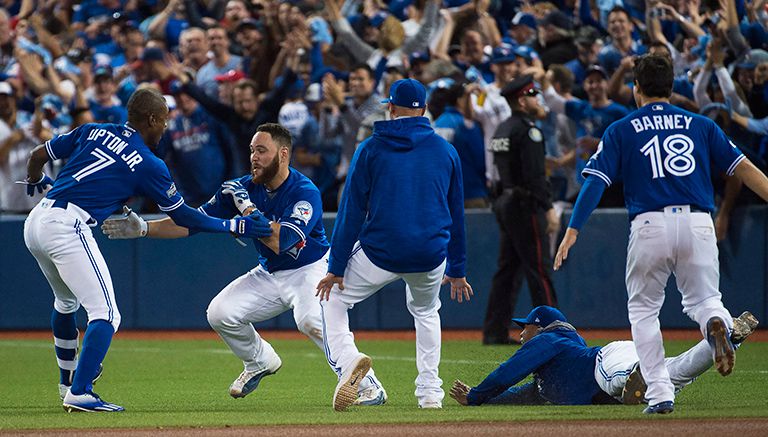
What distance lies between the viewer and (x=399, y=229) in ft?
23.9

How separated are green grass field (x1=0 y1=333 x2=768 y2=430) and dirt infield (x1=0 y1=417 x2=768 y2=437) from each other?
23cm

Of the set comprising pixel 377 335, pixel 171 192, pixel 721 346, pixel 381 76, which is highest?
pixel 171 192

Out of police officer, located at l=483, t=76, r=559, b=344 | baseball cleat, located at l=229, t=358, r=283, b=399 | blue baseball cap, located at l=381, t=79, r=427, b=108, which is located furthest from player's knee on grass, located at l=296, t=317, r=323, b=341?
police officer, located at l=483, t=76, r=559, b=344

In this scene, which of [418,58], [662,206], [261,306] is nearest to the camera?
[662,206]

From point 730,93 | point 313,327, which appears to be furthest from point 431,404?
point 730,93

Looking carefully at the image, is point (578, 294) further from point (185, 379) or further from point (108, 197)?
point (108, 197)

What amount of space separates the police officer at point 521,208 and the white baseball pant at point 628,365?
4501mm

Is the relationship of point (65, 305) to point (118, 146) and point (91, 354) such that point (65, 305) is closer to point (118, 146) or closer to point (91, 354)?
point (91, 354)

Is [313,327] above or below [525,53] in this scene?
below

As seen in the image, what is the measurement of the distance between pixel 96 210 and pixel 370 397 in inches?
85.0

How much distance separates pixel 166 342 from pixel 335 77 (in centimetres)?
395

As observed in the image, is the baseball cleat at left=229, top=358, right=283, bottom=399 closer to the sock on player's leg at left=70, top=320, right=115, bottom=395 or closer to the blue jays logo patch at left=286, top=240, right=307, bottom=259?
the blue jays logo patch at left=286, top=240, right=307, bottom=259

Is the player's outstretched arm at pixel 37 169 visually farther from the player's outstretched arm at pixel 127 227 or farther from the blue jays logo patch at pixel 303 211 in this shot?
the blue jays logo patch at pixel 303 211

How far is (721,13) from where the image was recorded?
13.1 m
